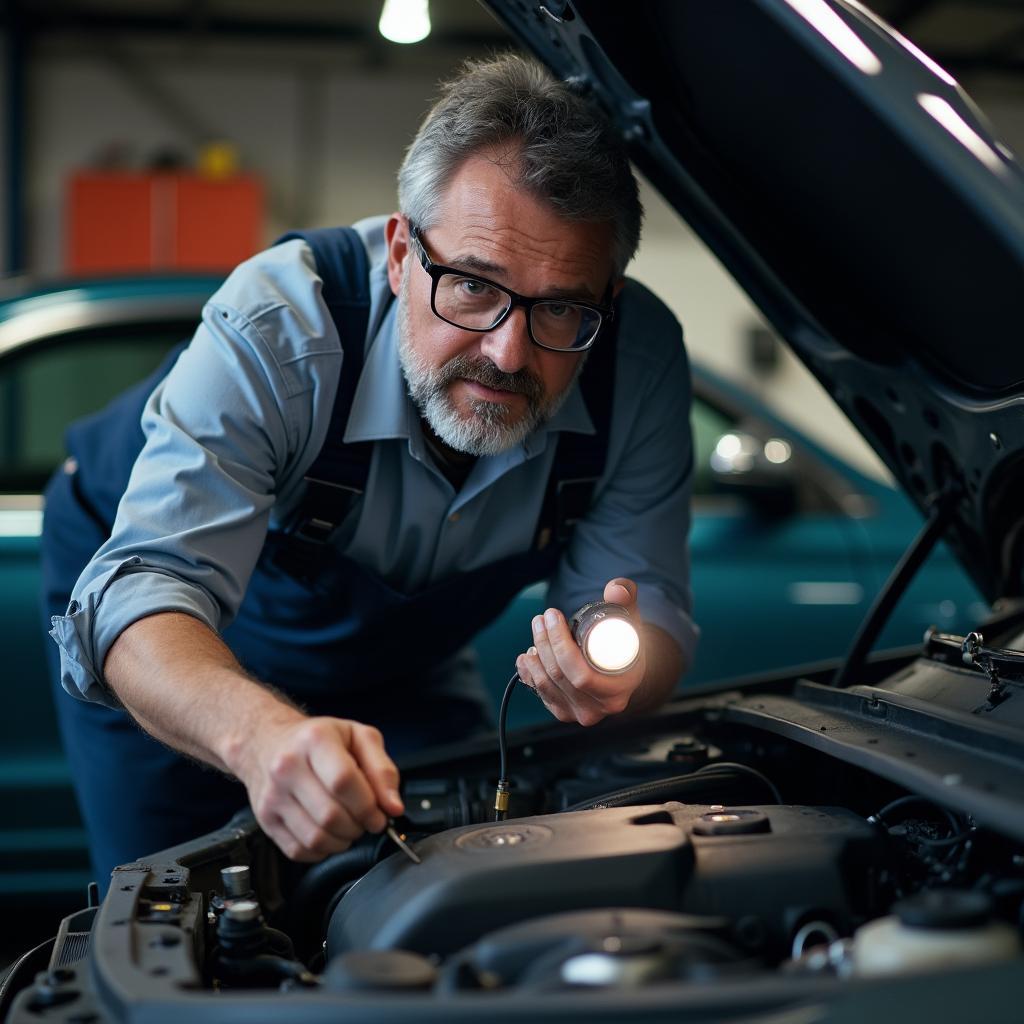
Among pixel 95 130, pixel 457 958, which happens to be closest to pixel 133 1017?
pixel 457 958

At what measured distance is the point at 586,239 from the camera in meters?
1.58

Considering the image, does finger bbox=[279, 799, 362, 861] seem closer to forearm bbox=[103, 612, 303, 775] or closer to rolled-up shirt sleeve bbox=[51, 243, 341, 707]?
forearm bbox=[103, 612, 303, 775]

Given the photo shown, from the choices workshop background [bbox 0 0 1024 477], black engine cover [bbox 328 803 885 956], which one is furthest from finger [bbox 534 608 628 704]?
workshop background [bbox 0 0 1024 477]

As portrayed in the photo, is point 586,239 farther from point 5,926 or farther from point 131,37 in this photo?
point 131,37

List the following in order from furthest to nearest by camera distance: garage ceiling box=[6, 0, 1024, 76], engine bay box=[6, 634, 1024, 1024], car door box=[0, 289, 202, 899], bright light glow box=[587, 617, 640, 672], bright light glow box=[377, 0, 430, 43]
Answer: garage ceiling box=[6, 0, 1024, 76] < car door box=[0, 289, 202, 899] < bright light glow box=[377, 0, 430, 43] < bright light glow box=[587, 617, 640, 672] < engine bay box=[6, 634, 1024, 1024]

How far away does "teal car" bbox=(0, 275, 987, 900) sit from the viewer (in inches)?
116

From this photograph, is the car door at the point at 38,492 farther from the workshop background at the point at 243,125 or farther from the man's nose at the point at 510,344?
the workshop background at the point at 243,125

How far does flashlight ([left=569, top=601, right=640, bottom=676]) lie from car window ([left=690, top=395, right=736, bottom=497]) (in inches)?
68.2

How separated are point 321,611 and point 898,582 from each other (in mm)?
847

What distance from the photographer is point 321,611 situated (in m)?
1.85

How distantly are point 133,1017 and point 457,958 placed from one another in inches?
9.1

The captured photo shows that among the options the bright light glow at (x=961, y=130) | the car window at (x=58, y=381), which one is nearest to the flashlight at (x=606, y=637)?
the bright light glow at (x=961, y=130)

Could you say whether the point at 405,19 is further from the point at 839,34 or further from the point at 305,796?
the point at 305,796

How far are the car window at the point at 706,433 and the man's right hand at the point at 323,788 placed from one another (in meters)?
2.07
